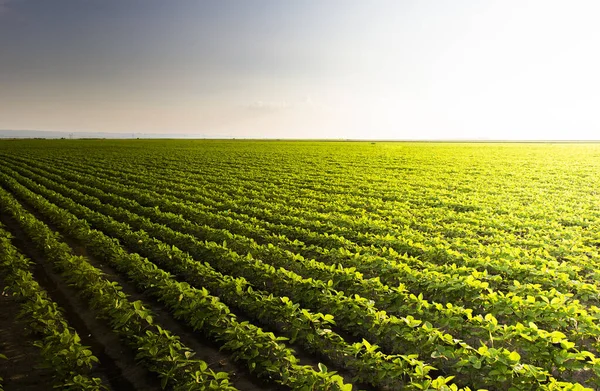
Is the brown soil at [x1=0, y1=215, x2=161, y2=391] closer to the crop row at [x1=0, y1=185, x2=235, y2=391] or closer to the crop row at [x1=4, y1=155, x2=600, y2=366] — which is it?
the crop row at [x1=0, y1=185, x2=235, y2=391]

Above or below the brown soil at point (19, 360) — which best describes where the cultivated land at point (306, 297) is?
above

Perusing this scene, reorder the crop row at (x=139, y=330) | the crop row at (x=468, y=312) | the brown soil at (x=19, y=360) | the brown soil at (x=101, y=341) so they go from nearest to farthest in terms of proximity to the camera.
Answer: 1. the crop row at (x=139, y=330)
2. the crop row at (x=468, y=312)
3. the brown soil at (x=19, y=360)
4. the brown soil at (x=101, y=341)

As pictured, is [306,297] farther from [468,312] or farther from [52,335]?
[52,335]

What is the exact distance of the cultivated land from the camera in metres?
4.42

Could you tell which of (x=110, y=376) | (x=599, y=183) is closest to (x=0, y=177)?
(x=110, y=376)

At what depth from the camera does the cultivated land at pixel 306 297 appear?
442 cm

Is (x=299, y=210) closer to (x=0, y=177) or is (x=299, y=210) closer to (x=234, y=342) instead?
(x=234, y=342)

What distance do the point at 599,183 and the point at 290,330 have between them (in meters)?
22.6

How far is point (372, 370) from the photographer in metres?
4.61

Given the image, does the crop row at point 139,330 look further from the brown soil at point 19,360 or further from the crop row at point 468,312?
the crop row at point 468,312

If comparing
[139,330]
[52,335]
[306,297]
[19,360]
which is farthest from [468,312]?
[19,360]

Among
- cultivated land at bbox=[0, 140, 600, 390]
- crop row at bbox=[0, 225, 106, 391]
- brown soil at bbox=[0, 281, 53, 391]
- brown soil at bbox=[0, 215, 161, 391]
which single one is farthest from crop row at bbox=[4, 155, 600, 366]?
brown soil at bbox=[0, 281, 53, 391]

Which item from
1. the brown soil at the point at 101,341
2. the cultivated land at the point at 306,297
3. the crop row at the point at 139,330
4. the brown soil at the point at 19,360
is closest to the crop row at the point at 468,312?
the cultivated land at the point at 306,297

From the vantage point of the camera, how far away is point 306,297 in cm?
615
